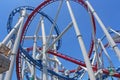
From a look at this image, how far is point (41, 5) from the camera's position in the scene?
57.6 ft

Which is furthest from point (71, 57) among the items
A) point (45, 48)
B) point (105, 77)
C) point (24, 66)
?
point (24, 66)

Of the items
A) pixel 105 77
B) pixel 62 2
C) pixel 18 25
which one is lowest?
pixel 105 77

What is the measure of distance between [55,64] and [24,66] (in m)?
2.76

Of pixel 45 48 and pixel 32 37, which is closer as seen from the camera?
pixel 45 48

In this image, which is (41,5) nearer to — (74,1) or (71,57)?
(74,1)

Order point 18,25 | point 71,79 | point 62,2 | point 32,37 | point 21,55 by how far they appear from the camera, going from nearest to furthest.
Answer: point 18,25, point 62,2, point 21,55, point 71,79, point 32,37

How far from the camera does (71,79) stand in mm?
18234

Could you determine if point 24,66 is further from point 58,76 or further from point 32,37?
point 58,76

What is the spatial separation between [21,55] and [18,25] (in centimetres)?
299

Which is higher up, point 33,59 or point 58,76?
point 33,59

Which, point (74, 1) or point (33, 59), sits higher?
point (74, 1)

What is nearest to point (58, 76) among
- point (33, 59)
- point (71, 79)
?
point (71, 79)

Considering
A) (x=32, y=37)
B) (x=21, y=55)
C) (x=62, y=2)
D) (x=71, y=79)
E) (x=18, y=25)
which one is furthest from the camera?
(x=32, y=37)

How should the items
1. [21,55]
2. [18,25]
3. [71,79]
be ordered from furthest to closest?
[71,79]
[21,55]
[18,25]
